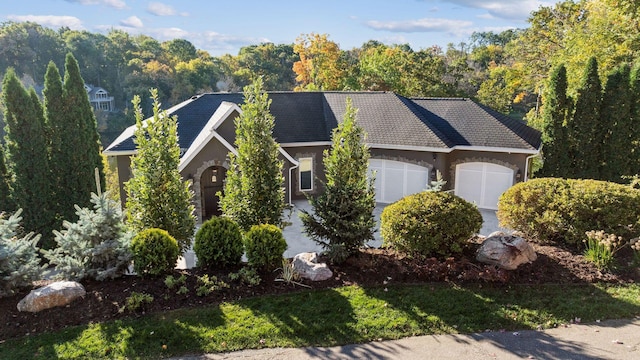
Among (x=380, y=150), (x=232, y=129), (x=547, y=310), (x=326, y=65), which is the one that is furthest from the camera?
(x=326, y=65)

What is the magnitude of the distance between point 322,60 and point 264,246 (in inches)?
1502

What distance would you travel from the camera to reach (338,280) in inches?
391

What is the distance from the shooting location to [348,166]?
34.7 ft

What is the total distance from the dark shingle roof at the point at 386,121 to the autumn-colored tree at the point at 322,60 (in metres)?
21.1

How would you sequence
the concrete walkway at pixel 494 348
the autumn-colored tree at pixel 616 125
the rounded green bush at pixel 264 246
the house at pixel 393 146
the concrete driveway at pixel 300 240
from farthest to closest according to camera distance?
1. the house at pixel 393 146
2. the autumn-colored tree at pixel 616 125
3. the concrete driveway at pixel 300 240
4. the rounded green bush at pixel 264 246
5. the concrete walkway at pixel 494 348

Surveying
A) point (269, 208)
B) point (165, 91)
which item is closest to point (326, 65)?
point (165, 91)

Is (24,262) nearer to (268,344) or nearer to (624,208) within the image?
(268,344)

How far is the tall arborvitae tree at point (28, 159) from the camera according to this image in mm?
17016

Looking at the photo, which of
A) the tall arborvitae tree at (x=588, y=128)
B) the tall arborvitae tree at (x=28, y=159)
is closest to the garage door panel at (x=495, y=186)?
the tall arborvitae tree at (x=588, y=128)

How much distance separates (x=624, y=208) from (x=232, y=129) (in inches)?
532

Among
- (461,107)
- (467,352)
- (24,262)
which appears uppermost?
(461,107)

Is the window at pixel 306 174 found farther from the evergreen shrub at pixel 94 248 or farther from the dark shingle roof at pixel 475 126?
the evergreen shrub at pixel 94 248

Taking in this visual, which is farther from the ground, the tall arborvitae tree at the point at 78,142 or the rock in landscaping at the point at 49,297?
the tall arborvitae tree at the point at 78,142

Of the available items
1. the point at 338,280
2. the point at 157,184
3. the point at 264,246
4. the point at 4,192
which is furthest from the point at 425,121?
the point at 4,192
